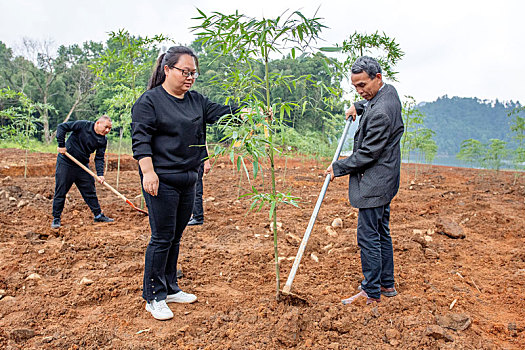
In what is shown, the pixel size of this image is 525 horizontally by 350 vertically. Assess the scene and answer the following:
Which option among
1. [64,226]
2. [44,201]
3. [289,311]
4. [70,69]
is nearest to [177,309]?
[289,311]

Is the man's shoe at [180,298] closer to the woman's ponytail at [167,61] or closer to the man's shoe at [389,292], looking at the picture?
the man's shoe at [389,292]

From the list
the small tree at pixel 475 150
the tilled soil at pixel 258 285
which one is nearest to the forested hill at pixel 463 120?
the small tree at pixel 475 150

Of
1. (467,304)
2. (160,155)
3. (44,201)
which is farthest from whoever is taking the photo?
(44,201)

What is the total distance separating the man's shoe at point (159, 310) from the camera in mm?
2486

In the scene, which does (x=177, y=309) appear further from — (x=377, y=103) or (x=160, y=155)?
(x=377, y=103)

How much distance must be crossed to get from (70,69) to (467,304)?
31.2m

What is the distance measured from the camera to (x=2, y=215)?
5.24 meters

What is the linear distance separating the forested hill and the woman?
4521 cm

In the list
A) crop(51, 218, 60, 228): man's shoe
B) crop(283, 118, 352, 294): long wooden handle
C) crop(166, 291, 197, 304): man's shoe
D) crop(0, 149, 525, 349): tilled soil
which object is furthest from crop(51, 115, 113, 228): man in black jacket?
crop(283, 118, 352, 294): long wooden handle

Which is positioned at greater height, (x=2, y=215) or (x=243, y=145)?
(x=243, y=145)

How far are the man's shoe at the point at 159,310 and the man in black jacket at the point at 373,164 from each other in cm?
129

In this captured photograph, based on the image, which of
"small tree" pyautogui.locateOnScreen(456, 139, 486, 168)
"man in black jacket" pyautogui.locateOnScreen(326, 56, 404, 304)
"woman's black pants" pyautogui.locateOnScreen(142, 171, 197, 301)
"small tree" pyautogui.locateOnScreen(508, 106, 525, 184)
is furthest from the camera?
"small tree" pyautogui.locateOnScreen(456, 139, 486, 168)

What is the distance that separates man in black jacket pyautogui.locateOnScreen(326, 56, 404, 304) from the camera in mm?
2506

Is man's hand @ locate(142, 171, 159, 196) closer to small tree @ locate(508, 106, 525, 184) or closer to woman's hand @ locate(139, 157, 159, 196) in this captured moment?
woman's hand @ locate(139, 157, 159, 196)
